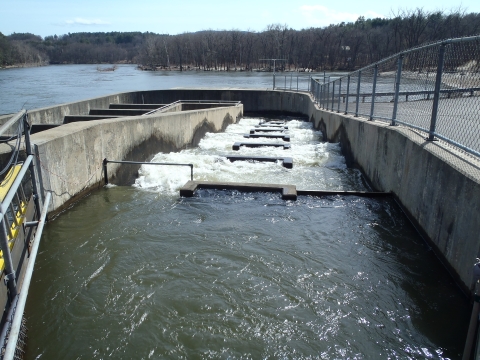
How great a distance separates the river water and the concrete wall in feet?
1.82

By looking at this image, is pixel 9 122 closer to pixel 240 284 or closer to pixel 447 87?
pixel 240 284

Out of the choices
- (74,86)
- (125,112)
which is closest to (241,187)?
(125,112)

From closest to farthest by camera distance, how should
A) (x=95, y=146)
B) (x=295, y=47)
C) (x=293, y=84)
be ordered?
1. (x=95, y=146)
2. (x=293, y=84)
3. (x=295, y=47)

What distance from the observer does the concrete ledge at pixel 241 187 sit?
7.55 m

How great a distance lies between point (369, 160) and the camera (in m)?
9.16

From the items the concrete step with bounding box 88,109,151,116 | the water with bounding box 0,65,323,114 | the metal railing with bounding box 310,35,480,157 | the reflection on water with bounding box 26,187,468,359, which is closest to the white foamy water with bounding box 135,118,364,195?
the reflection on water with bounding box 26,187,468,359

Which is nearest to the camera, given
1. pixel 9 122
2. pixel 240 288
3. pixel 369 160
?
pixel 9 122

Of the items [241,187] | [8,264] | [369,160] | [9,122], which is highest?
[9,122]

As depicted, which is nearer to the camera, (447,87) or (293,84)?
(447,87)

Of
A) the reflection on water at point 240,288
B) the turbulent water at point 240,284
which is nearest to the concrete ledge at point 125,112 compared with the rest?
the turbulent water at point 240,284

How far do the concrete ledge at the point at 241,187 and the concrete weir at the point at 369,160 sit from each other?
1926mm

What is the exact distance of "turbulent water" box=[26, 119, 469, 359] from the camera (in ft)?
12.0

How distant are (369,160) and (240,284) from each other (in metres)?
5.74

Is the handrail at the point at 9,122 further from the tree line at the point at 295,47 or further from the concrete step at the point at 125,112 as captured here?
the tree line at the point at 295,47
